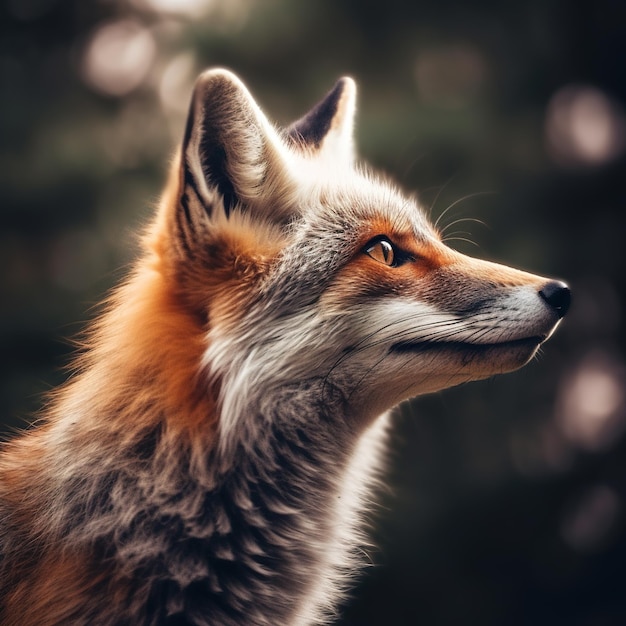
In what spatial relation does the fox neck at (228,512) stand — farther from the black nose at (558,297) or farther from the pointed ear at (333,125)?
the pointed ear at (333,125)

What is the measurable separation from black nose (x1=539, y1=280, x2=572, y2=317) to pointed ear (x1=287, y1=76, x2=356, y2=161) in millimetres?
1027

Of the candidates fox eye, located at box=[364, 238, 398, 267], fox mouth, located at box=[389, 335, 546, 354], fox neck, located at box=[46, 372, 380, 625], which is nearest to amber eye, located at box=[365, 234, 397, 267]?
fox eye, located at box=[364, 238, 398, 267]

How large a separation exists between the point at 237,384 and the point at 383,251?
62 centimetres

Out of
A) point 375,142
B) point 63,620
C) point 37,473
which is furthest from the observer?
point 375,142

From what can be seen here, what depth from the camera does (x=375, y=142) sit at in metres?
7.32

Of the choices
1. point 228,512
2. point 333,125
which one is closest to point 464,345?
point 228,512

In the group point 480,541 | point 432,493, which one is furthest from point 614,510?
point 432,493

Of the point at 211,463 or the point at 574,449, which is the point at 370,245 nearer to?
the point at 211,463

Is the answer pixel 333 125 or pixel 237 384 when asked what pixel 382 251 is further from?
pixel 333 125

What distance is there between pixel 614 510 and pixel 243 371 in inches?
300

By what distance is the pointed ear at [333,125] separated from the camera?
279 cm

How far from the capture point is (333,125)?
2.88 meters

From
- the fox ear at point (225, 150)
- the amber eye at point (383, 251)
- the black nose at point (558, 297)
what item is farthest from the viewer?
the amber eye at point (383, 251)

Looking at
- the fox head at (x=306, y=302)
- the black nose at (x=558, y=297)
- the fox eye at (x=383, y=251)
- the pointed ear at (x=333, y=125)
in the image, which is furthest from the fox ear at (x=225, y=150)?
the black nose at (x=558, y=297)
